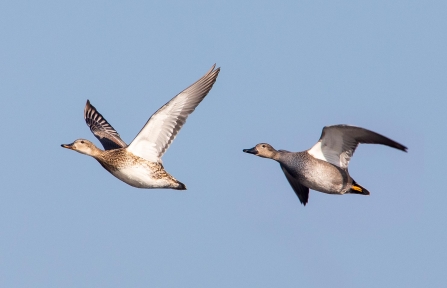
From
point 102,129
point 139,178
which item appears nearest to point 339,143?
point 139,178

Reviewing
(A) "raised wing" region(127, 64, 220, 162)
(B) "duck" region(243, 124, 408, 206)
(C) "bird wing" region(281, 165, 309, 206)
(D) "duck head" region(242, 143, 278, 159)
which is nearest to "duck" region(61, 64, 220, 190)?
(A) "raised wing" region(127, 64, 220, 162)

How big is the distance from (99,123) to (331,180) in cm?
669

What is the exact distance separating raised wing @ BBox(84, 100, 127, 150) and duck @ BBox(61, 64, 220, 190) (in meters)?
2.57

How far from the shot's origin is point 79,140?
19.4 meters

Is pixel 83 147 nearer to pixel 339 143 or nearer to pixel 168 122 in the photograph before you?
pixel 168 122

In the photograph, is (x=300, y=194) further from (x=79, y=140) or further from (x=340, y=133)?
(x=79, y=140)

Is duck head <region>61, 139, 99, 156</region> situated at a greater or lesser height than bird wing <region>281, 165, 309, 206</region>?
lesser

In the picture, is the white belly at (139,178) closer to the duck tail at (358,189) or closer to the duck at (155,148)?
the duck at (155,148)

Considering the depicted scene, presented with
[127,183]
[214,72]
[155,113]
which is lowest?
[127,183]

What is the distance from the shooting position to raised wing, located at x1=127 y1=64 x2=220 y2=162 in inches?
731

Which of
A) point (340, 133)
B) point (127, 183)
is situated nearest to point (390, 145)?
point (340, 133)

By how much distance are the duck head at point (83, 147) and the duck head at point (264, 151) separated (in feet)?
12.6

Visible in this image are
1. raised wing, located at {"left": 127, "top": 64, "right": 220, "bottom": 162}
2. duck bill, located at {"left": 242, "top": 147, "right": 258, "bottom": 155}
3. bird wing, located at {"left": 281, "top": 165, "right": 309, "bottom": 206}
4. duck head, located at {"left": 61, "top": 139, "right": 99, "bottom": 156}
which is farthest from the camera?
bird wing, located at {"left": 281, "top": 165, "right": 309, "bottom": 206}

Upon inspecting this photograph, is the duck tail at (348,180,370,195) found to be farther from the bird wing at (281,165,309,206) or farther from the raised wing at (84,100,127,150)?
the raised wing at (84,100,127,150)
